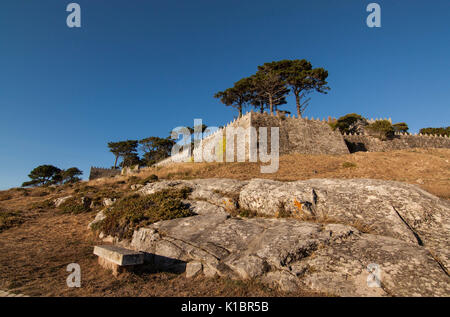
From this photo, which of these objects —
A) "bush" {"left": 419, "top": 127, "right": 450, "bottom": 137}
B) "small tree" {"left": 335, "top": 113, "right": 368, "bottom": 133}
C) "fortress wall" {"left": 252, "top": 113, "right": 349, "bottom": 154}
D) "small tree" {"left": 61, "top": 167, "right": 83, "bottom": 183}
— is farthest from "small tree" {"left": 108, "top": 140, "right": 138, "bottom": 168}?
"bush" {"left": 419, "top": 127, "right": 450, "bottom": 137}

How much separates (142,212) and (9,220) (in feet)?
32.0

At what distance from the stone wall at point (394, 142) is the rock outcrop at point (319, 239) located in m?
36.0

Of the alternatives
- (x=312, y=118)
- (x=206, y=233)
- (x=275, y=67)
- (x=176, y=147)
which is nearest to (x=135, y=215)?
(x=206, y=233)

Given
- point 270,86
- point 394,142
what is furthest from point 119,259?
point 394,142

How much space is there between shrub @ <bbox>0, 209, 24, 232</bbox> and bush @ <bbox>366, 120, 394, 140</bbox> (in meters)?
54.4

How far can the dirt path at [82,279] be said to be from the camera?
4750mm

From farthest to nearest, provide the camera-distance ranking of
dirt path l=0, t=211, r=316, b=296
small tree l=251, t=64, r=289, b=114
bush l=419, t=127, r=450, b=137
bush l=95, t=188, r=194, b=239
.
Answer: bush l=419, t=127, r=450, b=137
small tree l=251, t=64, r=289, b=114
bush l=95, t=188, r=194, b=239
dirt path l=0, t=211, r=316, b=296

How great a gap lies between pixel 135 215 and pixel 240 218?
496 cm

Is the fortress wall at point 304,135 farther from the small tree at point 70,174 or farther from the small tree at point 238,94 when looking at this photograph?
the small tree at point 70,174

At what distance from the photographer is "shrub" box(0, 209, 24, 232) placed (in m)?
11.5

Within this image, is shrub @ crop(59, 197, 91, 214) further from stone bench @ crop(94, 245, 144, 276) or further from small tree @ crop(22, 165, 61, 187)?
small tree @ crop(22, 165, 61, 187)
